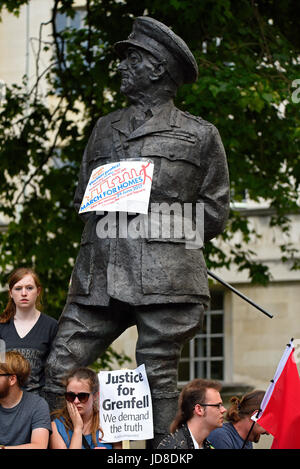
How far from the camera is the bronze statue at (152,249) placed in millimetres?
9234

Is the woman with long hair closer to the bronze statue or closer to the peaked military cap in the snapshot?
the bronze statue

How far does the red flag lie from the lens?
8336 mm

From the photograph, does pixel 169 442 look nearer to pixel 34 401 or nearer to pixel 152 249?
pixel 34 401

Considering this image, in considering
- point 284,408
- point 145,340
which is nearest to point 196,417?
point 284,408

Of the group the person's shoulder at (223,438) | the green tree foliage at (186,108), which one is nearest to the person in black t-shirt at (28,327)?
the person's shoulder at (223,438)

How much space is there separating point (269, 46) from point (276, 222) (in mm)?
3621

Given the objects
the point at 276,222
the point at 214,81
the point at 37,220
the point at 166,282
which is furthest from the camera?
the point at 276,222

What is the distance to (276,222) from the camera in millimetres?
20344

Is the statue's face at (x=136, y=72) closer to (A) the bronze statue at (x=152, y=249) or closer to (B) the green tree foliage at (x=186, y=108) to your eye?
(A) the bronze statue at (x=152, y=249)

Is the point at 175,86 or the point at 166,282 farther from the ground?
the point at 175,86

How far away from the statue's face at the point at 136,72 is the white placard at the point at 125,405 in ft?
6.25

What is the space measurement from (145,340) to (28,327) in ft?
2.73

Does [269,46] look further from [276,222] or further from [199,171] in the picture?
[199,171]
